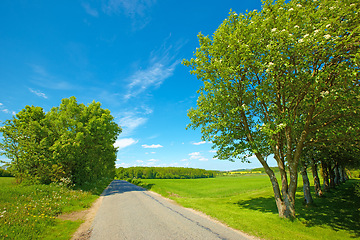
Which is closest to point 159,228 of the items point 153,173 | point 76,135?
point 76,135

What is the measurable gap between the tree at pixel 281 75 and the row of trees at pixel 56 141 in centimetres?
2095

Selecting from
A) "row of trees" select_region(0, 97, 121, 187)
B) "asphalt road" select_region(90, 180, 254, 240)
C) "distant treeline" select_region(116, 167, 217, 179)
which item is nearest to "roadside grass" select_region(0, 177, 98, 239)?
"asphalt road" select_region(90, 180, 254, 240)

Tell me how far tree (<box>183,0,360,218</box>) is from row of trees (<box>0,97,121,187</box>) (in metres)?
20.9

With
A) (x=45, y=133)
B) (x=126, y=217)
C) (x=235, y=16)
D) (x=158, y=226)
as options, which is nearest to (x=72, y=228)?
(x=126, y=217)

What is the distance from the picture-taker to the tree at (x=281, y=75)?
866 cm

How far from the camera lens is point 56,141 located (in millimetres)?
25172

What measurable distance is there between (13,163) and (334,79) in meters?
36.1

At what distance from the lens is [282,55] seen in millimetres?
9508

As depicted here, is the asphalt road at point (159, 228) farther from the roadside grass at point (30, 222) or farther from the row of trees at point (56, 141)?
the row of trees at point (56, 141)

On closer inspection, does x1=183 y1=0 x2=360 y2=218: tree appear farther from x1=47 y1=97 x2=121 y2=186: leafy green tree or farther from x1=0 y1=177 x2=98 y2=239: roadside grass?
x1=47 y1=97 x2=121 y2=186: leafy green tree

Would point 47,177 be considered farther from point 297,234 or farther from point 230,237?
point 297,234

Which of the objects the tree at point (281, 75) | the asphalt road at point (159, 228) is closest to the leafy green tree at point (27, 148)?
the asphalt road at point (159, 228)

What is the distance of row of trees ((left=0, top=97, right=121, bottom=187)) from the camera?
2349 cm

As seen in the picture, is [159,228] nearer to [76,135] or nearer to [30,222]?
[30,222]
